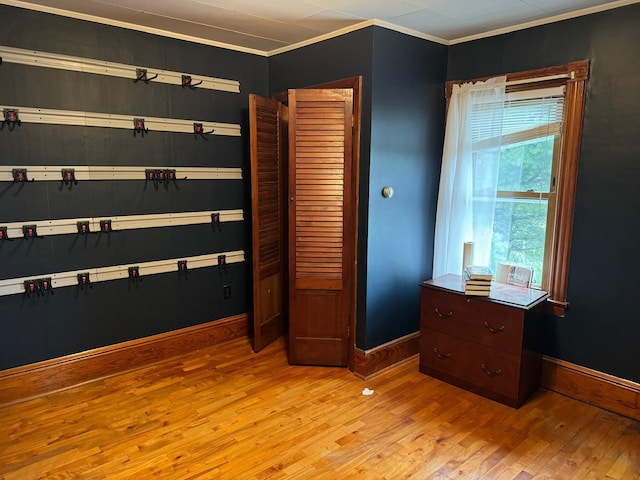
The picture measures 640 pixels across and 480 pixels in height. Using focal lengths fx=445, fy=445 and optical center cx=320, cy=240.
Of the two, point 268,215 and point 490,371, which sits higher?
point 268,215

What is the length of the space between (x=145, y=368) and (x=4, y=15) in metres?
2.35

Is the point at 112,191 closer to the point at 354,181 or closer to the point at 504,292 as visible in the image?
the point at 354,181

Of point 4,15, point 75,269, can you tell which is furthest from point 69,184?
point 4,15

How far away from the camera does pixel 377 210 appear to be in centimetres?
296

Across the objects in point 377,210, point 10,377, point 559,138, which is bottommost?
point 10,377

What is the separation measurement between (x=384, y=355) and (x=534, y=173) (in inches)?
63.1

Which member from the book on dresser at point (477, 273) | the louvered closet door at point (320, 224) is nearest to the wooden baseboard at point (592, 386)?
the book on dresser at point (477, 273)

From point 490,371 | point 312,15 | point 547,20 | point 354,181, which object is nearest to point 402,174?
point 354,181

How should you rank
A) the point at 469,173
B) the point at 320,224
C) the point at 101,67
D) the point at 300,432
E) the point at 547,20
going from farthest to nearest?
1. the point at 469,173
2. the point at 320,224
3. the point at 101,67
4. the point at 547,20
5. the point at 300,432

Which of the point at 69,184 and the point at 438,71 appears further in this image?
the point at 438,71

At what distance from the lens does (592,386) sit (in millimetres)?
2725

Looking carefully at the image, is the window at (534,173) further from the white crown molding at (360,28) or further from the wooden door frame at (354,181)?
the wooden door frame at (354,181)

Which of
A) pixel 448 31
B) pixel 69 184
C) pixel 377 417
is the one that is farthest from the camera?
pixel 448 31

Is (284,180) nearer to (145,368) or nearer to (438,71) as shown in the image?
(438,71)
